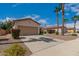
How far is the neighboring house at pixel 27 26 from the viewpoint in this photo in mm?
8930

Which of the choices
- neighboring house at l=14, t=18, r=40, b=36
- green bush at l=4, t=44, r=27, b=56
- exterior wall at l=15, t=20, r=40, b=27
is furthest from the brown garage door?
green bush at l=4, t=44, r=27, b=56

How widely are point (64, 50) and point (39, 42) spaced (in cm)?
105

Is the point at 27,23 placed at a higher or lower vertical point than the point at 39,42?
higher

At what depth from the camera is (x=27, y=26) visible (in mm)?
9289

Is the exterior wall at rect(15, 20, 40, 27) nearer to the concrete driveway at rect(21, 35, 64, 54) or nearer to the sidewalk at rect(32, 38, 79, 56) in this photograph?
the concrete driveway at rect(21, 35, 64, 54)

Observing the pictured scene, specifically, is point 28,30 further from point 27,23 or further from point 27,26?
point 27,23

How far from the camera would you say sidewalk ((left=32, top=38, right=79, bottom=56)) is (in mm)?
8516

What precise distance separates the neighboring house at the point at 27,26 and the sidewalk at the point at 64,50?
39.8 inches

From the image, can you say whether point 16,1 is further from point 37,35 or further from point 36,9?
point 37,35

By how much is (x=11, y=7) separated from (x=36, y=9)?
3.19 feet

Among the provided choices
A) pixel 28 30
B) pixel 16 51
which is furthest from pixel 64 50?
pixel 16 51

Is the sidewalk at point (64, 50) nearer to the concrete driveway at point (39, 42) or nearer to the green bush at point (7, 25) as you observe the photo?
the concrete driveway at point (39, 42)

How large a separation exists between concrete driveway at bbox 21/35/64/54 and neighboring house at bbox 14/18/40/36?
267mm

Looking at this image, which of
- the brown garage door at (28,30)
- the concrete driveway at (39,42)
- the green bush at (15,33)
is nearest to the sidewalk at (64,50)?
the concrete driveway at (39,42)
